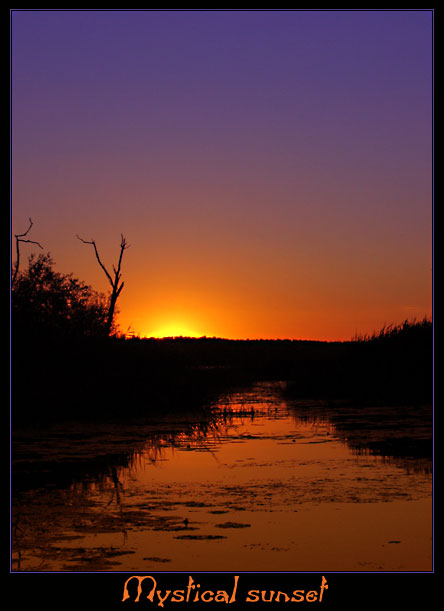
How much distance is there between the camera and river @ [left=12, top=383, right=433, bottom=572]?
7594 millimetres

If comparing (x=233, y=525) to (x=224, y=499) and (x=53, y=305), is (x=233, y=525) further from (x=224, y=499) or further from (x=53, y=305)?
(x=53, y=305)

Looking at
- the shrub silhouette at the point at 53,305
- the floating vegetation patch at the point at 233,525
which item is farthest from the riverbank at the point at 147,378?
the floating vegetation patch at the point at 233,525

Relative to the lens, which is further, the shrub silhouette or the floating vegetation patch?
the shrub silhouette

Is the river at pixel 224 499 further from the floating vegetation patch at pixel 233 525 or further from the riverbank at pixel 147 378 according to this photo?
the riverbank at pixel 147 378

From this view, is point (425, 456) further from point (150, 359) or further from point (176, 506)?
point (150, 359)

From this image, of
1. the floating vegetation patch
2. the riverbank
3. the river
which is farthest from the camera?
the riverbank

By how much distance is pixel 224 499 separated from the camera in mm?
9992

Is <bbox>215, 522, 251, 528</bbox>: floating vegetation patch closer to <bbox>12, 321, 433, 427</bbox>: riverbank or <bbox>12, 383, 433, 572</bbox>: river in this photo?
<bbox>12, 383, 433, 572</bbox>: river

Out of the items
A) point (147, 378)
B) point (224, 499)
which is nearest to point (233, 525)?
point (224, 499)

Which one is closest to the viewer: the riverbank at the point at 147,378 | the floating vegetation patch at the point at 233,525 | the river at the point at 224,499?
the river at the point at 224,499

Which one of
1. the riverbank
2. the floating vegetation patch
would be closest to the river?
the floating vegetation patch

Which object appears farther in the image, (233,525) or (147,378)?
(147,378)

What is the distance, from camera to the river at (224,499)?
7.59 metres

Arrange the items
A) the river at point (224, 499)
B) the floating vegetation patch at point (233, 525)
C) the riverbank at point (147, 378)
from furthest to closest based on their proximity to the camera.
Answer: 1. the riverbank at point (147, 378)
2. the floating vegetation patch at point (233, 525)
3. the river at point (224, 499)
